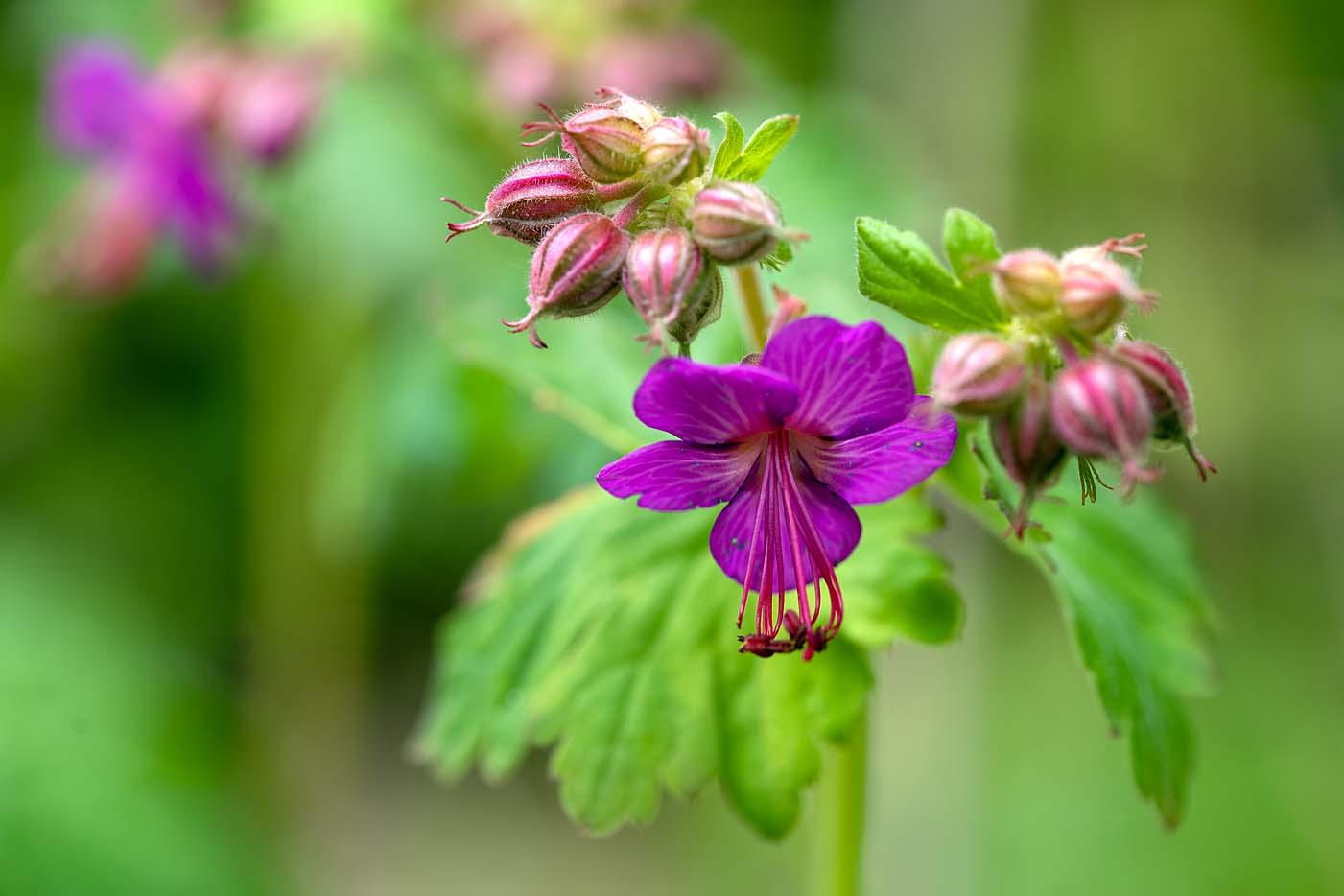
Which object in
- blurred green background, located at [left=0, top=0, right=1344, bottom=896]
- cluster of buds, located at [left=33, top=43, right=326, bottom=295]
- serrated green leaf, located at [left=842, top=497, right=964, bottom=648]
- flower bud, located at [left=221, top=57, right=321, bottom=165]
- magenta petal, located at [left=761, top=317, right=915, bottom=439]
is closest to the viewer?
magenta petal, located at [left=761, top=317, right=915, bottom=439]

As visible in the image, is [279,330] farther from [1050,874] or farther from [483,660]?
[1050,874]

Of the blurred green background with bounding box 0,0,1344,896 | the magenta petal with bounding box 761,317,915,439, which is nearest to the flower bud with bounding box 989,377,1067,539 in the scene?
the magenta petal with bounding box 761,317,915,439

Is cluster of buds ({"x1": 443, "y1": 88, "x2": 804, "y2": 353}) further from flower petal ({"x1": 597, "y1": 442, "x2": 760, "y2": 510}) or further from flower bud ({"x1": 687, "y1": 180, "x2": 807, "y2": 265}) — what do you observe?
flower petal ({"x1": 597, "y1": 442, "x2": 760, "y2": 510})

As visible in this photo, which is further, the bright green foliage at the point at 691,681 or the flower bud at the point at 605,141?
the bright green foliage at the point at 691,681

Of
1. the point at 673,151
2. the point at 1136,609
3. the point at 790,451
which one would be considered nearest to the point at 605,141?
the point at 673,151

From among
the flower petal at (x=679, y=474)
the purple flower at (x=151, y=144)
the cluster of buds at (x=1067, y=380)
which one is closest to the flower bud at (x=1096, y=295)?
the cluster of buds at (x=1067, y=380)

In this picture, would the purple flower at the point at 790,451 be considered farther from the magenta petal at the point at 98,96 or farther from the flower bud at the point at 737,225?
the magenta petal at the point at 98,96
